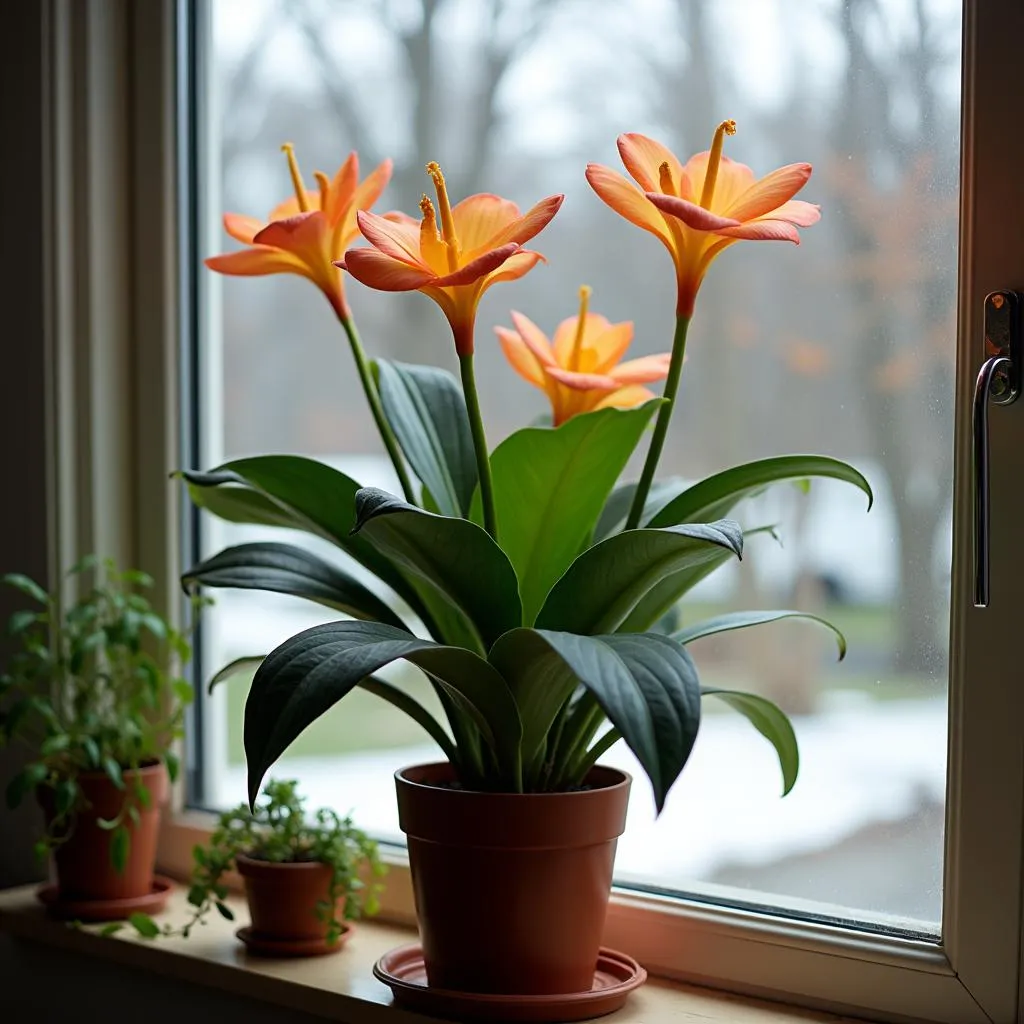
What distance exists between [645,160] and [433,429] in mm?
312

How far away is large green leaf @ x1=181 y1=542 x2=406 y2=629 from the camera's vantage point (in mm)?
1113

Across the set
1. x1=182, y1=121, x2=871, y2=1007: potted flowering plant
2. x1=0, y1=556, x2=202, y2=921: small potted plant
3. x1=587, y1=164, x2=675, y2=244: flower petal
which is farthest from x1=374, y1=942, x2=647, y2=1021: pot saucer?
x1=587, y1=164, x2=675, y2=244: flower petal

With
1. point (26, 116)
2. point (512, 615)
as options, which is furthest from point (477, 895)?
point (26, 116)

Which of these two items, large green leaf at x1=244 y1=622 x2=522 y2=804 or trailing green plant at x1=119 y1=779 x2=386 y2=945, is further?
trailing green plant at x1=119 y1=779 x2=386 y2=945

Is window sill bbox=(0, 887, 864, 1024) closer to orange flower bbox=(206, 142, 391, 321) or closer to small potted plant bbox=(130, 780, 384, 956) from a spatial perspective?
small potted plant bbox=(130, 780, 384, 956)

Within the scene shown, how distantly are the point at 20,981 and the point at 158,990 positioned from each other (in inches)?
9.6

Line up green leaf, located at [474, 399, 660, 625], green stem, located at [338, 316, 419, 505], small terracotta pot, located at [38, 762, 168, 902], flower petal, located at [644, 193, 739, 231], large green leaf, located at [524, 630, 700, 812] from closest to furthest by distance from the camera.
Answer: large green leaf, located at [524, 630, 700, 812], flower petal, located at [644, 193, 739, 231], green leaf, located at [474, 399, 660, 625], green stem, located at [338, 316, 419, 505], small terracotta pot, located at [38, 762, 168, 902]

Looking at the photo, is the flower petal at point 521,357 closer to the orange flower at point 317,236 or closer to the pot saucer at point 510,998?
the orange flower at point 317,236

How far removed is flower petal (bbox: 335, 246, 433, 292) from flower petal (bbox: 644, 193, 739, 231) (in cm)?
18

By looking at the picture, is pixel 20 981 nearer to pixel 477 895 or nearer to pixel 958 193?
pixel 477 895

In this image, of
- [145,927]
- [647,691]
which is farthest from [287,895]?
[647,691]

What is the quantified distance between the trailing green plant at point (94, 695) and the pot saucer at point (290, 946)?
19 cm

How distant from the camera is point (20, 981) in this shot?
150 cm

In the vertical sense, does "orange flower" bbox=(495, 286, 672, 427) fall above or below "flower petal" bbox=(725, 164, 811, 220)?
below
